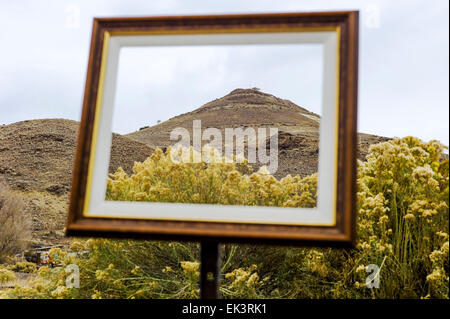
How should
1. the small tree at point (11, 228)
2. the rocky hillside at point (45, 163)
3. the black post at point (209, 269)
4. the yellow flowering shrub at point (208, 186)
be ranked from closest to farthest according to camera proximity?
the black post at point (209, 269)
the yellow flowering shrub at point (208, 186)
the small tree at point (11, 228)
the rocky hillside at point (45, 163)

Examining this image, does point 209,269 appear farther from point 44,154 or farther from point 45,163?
point 44,154

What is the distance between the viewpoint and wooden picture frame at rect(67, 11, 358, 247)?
87 cm

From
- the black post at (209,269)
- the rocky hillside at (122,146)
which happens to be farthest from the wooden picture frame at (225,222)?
the rocky hillside at (122,146)

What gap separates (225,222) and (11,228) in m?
2.14

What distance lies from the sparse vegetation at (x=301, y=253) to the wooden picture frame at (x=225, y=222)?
76cm

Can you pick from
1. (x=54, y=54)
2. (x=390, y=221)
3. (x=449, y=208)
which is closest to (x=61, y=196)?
(x=54, y=54)

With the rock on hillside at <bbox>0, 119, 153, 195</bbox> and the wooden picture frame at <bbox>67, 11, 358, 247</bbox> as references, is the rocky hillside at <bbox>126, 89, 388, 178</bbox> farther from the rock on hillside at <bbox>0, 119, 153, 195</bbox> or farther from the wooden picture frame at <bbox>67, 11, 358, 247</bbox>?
the wooden picture frame at <bbox>67, 11, 358, 247</bbox>

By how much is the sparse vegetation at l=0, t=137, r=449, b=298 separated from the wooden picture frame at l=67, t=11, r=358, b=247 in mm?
762

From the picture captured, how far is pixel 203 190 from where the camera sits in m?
1.93

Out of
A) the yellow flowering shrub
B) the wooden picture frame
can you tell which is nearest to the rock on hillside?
the yellow flowering shrub

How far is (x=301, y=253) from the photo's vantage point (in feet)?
6.15

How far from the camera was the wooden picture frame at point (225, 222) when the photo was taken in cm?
87

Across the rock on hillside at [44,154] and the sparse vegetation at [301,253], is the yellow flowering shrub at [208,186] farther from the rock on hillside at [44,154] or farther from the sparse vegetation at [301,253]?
the rock on hillside at [44,154]
